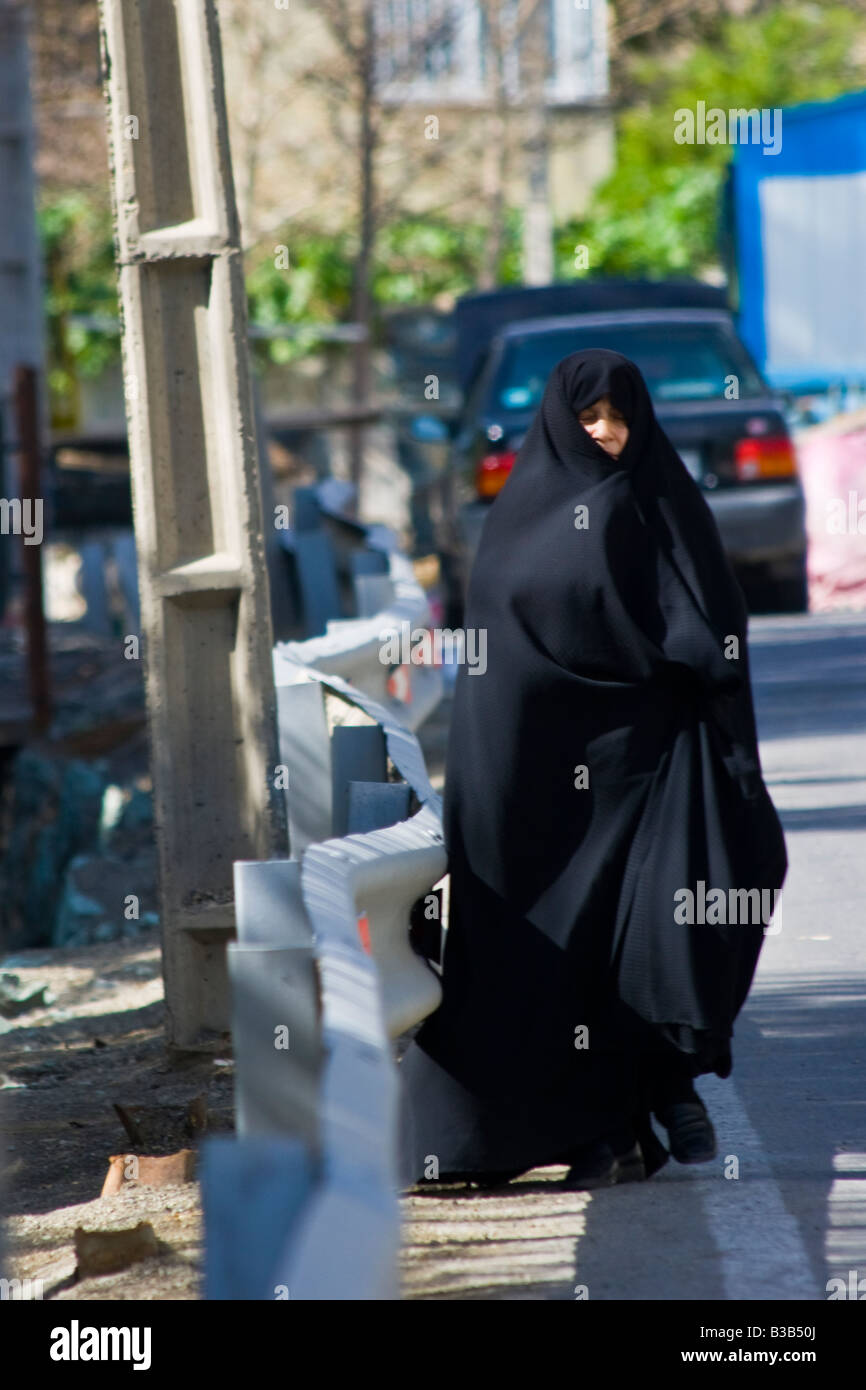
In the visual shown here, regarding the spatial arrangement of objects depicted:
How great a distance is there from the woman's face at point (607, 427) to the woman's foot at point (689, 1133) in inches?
56.7

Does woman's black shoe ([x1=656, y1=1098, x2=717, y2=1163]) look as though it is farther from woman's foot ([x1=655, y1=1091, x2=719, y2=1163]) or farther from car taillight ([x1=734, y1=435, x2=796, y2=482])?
car taillight ([x1=734, y1=435, x2=796, y2=482])

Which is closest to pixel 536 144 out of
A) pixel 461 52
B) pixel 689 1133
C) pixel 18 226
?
pixel 461 52

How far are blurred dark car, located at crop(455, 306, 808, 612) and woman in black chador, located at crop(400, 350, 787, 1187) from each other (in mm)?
6759

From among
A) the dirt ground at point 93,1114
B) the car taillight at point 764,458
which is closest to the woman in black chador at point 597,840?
the dirt ground at point 93,1114

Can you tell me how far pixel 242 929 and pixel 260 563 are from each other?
175 cm

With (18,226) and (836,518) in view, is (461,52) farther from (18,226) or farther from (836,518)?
(836,518)

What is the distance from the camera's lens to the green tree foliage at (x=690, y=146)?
28.6 metres

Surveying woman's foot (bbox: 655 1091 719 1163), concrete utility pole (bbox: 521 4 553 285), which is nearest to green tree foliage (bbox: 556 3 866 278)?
concrete utility pole (bbox: 521 4 553 285)

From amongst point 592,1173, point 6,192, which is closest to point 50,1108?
point 592,1173

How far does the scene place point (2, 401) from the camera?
61.5 ft

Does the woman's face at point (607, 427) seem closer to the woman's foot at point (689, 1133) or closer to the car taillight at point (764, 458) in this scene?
the woman's foot at point (689, 1133)

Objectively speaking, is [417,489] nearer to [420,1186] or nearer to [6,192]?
[6,192]

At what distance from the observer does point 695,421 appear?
11.5 m

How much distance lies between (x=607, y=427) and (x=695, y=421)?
717cm
